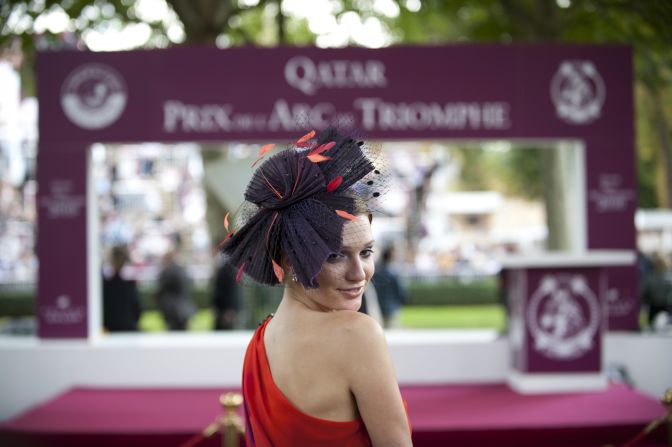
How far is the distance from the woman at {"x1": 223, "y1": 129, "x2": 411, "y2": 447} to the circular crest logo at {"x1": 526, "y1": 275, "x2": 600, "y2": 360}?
4.18 m

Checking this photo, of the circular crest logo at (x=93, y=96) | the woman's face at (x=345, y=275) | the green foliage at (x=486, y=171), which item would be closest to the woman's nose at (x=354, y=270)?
the woman's face at (x=345, y=275)

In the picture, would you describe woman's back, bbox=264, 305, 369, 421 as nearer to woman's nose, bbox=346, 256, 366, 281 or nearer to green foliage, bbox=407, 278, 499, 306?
woman's nose, bbox=346, 256, 366, 281

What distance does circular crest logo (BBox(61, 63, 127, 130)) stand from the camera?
6.52 meters

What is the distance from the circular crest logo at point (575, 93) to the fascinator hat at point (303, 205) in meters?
5.12

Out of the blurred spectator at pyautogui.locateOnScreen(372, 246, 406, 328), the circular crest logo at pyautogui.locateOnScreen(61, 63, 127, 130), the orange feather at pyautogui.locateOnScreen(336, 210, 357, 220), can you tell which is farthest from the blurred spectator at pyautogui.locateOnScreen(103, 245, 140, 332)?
the orange feather at pyautogui.locateOnScreen(336, 210, 357, 220)

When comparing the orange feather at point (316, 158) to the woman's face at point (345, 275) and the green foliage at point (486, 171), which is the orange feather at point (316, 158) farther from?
the green foliage at point (486, 171)

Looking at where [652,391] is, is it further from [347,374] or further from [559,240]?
[347,374]

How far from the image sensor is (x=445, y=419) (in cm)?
491

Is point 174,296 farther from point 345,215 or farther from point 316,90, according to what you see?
point 345,215

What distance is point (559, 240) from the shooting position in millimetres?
8969

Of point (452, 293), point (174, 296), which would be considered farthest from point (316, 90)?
point (452, 293)

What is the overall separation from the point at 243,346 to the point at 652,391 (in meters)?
3.52

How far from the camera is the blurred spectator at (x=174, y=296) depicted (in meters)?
9.53

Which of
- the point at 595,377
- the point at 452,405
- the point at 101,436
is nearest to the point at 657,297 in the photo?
the point at 595,377
